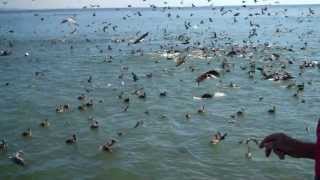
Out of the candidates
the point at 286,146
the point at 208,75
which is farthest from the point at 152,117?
the point at 286,146

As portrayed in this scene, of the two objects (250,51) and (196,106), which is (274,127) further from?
(250,51)

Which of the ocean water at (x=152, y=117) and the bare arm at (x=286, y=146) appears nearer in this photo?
the bare arm at (x=286, y=146)

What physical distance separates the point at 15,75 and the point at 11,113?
16574 millimetres

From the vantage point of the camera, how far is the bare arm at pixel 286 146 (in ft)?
14.8

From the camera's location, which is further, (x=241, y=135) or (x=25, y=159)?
(x=241, y=135)

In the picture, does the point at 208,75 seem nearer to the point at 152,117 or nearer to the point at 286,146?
the point at 152,117

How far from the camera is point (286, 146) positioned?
4598mm

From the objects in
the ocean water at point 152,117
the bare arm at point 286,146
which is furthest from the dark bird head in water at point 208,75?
the bare arm at point 286,146

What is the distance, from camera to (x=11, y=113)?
34.4m

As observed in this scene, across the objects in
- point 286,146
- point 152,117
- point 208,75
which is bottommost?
point 152,117

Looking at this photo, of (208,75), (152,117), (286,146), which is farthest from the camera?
(208,75)

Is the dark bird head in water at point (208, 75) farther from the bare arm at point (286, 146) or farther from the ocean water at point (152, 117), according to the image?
the bare arm at point (286, 146)

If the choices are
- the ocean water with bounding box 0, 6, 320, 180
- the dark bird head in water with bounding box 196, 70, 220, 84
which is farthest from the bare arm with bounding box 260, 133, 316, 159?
the dark bird head in water with bounding box 196, 70, 220, 84

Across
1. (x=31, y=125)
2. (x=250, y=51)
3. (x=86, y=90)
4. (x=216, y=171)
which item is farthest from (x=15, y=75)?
(x=216, y=171)
